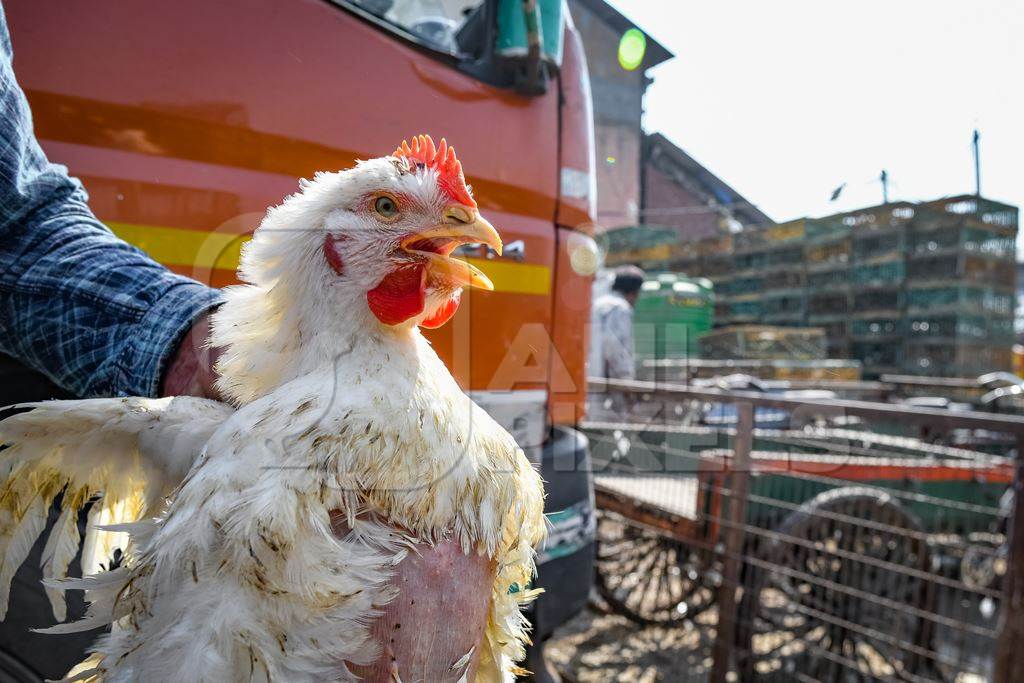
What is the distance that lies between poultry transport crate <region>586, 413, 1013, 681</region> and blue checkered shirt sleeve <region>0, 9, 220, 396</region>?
3.30 m

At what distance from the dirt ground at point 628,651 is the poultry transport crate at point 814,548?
0.14 meters

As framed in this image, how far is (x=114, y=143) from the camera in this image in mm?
1833

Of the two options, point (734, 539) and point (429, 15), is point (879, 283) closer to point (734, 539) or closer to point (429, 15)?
point (734, 539)

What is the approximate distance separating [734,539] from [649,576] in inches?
50.4

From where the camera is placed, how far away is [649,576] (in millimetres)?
4801

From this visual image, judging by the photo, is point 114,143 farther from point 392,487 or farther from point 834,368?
point 834,368

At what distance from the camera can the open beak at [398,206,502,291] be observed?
1.19 m

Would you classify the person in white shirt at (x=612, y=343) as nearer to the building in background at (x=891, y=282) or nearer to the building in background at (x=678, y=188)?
the building in background at (x=891, y=282)

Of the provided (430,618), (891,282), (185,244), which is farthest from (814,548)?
(891,282)

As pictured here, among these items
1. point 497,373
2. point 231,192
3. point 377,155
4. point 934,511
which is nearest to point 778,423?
point 934,511

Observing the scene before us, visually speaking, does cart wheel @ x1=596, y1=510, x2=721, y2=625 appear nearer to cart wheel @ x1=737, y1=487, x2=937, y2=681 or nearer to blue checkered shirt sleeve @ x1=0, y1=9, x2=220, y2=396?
cart wheel @ x1=737, y1=487, x2=937, y2=681

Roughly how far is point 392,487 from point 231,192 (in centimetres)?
146

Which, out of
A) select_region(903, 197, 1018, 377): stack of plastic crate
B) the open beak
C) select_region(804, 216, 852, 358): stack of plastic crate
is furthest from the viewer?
select_region(804, 216, 852, 358): stack of plastic crate

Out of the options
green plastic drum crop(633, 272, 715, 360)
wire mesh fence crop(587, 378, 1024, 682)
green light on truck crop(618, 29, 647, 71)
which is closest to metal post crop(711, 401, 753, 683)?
wire mesh fence crop(587, 378, 1024, 682)
